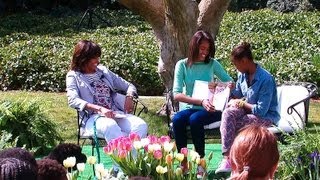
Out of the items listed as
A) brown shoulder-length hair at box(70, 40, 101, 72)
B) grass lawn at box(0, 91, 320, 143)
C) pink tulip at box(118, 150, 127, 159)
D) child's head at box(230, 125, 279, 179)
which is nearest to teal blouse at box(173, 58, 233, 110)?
brown shoulder-length hair at box(70, 40, 101, 72)

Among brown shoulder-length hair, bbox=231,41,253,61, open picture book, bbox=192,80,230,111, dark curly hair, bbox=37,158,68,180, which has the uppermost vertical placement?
brown shoulder-length hair, bbox=231,41,253,61

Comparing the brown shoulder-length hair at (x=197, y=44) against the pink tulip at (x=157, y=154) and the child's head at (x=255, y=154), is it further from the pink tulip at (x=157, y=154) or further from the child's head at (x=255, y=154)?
the child's head at (x=255, y=154)

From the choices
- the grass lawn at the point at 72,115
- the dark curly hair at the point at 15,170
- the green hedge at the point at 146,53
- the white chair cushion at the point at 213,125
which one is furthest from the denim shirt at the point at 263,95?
the green hedge at the point at 146,53

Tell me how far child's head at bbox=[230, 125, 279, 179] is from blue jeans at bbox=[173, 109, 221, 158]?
2.78 m

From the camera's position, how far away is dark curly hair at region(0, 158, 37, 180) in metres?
2.21

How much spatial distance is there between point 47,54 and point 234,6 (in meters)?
11.8

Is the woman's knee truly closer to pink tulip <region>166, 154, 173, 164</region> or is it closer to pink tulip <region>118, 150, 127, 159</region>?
pink tulip <region>118, 150, 127, 159</region>

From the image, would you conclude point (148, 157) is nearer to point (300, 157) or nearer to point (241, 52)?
point (300, 157)

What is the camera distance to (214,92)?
5914mm

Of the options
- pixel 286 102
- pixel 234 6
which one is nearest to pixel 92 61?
pixel 286 102

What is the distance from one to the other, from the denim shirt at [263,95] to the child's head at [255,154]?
8.56 feet

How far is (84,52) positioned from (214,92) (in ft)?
3.81

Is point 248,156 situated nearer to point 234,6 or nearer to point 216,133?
point 216,133

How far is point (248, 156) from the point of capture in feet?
9.68
